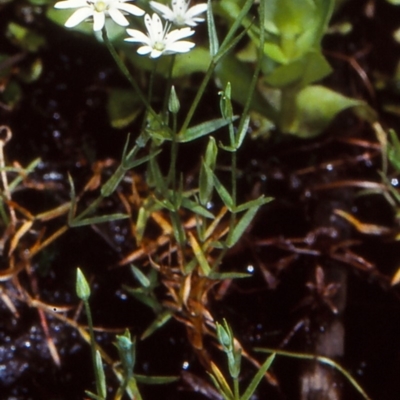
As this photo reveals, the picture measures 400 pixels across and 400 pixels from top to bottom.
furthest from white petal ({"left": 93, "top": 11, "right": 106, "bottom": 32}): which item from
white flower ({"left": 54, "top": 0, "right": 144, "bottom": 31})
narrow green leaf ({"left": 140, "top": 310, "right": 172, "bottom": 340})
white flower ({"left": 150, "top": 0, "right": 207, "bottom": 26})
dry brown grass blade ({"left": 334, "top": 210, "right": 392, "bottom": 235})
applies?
dry brown grass blade ({"left": 334, "top": 210, "right": 392, "bottom": 235})

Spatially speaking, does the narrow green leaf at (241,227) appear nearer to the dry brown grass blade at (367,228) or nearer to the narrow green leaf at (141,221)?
the narrow green leaf at (141,221)

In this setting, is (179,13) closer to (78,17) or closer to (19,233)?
(78,17)

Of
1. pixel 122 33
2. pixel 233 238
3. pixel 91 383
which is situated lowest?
pixel 91 383

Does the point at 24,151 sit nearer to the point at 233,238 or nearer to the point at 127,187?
the point at 127,187

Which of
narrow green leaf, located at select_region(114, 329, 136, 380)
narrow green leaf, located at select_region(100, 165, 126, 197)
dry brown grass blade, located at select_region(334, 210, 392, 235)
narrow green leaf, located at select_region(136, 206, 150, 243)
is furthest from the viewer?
dry brown grass blade, located at select_region(334, 210, 392, 235)

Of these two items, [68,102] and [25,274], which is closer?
[25,274]

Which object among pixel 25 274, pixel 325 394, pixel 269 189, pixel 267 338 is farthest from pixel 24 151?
pixel 325 394

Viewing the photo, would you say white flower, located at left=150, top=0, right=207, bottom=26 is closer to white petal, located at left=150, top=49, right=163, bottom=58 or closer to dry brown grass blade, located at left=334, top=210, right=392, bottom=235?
white petal, located at left=150, top=49, right=163, bottom=58
